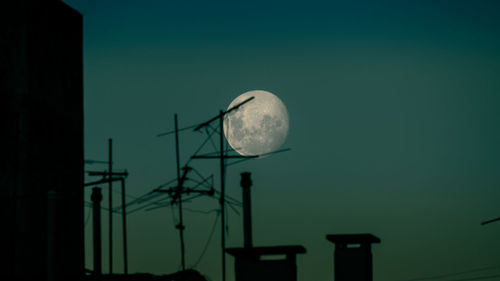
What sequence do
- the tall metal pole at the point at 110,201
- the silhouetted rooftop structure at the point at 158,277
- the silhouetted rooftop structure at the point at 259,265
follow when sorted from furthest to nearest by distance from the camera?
the tall metal pole at the point at 110,201 < the silhouetted rooftop structure at the point at 158,277 < the silhouetted rooftop structure at the point at 259,265

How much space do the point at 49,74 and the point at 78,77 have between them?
7.09 feet

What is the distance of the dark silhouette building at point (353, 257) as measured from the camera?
17047 mm

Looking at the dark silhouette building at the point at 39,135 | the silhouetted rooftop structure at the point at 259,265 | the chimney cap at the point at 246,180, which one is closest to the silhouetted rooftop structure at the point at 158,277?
the dark silhouette building at the point at 39,135

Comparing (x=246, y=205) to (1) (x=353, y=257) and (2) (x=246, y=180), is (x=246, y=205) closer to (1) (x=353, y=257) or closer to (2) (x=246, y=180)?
(2) (x=246, y=180)

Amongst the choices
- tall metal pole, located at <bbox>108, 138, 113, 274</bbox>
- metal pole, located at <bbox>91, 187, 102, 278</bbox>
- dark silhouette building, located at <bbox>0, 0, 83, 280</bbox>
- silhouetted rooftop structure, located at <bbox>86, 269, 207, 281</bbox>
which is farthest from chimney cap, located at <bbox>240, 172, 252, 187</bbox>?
tall metal pole, located at <bbox>108, 138, 113, 274</bbox>

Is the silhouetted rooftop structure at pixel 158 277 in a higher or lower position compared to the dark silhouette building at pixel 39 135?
lower

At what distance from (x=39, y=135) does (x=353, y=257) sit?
10654mm

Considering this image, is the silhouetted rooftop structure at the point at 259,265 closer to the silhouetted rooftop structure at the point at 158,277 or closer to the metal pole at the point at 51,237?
the metal pole at the point at 51,237

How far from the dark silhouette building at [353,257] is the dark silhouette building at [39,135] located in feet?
26.2

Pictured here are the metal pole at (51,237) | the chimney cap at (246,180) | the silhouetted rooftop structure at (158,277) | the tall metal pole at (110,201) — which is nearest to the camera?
the metal pole at (51,237)

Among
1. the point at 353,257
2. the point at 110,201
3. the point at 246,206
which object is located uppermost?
the point at 110,201

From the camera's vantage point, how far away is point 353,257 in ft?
56.3

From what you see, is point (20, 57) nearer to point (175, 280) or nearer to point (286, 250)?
point (286, 250)

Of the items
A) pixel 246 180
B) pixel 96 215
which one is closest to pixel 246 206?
pixel 246 180
